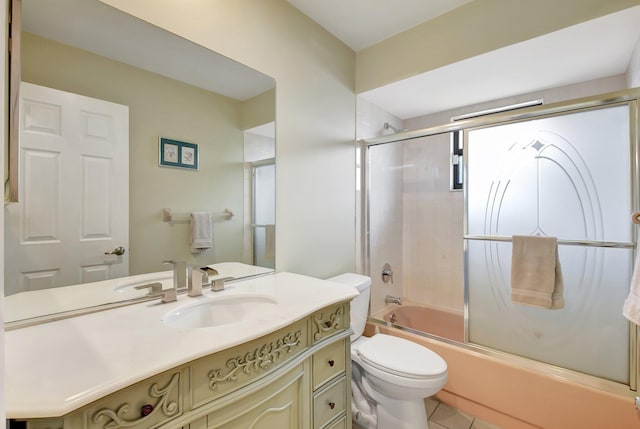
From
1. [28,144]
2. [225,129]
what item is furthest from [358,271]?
[28,144]

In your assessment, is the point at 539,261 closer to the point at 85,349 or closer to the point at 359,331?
the point at 359,331

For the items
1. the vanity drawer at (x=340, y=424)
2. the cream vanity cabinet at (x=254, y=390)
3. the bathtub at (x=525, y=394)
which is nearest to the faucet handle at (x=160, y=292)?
the cream vanity cabinet at (x=254, y=390)

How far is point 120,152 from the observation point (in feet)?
3.55

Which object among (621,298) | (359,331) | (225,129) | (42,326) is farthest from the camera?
(359,331)

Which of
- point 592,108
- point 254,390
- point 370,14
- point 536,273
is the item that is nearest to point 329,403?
point 254,390

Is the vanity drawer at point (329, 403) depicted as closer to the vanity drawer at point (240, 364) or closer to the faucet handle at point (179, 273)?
the vanity drawer at point (240, 364)

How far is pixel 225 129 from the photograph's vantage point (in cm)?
141

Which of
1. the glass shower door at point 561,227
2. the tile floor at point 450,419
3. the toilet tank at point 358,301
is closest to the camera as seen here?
the glass shower door at point 561,227

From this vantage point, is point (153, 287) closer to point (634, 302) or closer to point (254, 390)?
point (254, 390)

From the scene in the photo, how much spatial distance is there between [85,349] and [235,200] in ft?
2.75

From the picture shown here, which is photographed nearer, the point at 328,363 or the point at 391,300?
the point at 328,363

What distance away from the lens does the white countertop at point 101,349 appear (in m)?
0.55

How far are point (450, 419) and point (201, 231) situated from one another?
1770mm

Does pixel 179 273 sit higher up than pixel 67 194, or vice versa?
pixel 67 194
